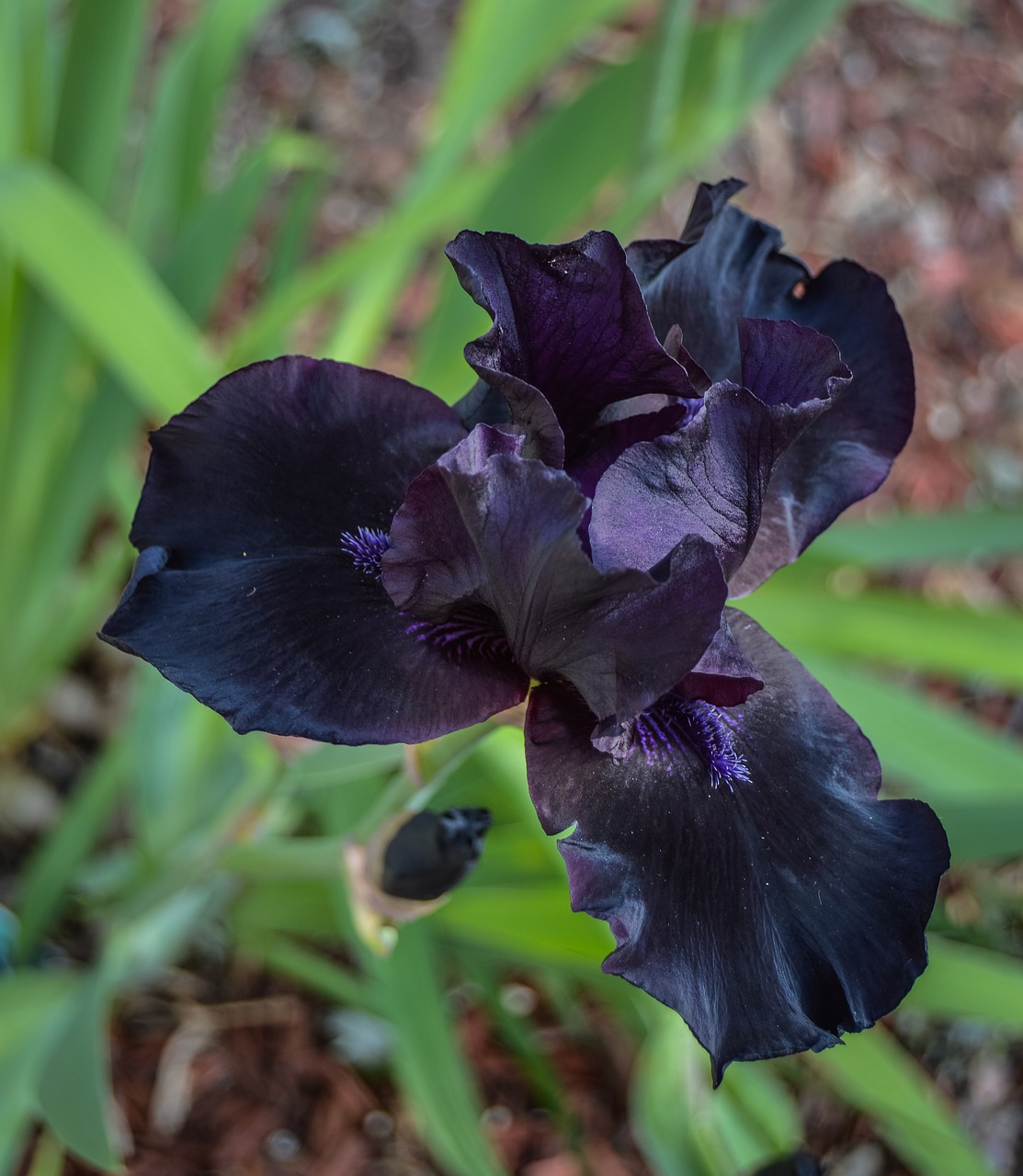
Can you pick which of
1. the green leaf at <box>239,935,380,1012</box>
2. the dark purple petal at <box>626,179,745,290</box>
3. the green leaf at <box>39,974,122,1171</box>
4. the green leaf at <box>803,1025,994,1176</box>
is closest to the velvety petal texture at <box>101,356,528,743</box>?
the dark purple petal at <box>626,179,745,290</box>

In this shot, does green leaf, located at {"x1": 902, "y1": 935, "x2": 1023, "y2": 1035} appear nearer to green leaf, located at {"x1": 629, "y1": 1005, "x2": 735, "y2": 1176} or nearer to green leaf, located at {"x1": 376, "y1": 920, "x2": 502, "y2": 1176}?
green leaf, located at {"x1": 629, "y1": 1005, "x2": 735, "y2": 1176}

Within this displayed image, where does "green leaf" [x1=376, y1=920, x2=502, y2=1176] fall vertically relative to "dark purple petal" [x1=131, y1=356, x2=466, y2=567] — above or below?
below

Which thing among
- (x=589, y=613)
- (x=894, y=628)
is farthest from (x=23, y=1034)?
(x=894, y=628)

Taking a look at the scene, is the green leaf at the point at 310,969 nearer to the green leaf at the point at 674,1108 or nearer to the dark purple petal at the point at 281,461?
the green leaf at the point at 674,1108

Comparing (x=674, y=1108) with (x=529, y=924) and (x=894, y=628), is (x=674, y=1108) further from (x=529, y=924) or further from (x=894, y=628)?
(x=894, y=628)

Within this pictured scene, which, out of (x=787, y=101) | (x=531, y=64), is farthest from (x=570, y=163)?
(x=787, y=101)

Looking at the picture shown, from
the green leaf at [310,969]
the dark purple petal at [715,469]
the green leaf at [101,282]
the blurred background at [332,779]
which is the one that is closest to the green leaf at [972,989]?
the blurred background at [332,779]

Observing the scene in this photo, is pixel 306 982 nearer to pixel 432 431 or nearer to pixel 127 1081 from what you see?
pixel 127 1081
